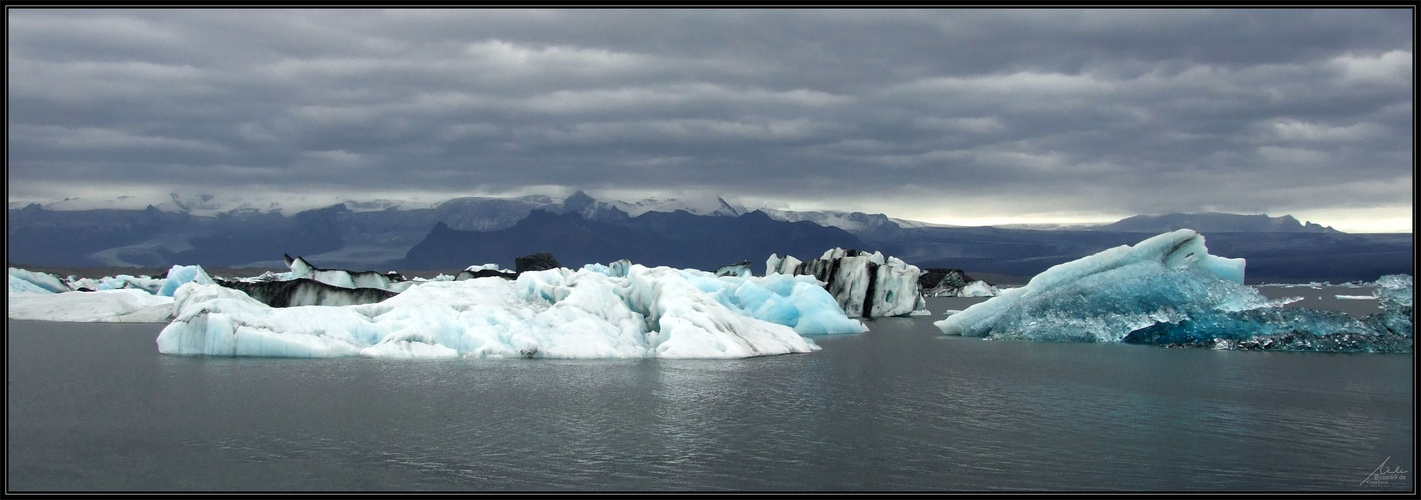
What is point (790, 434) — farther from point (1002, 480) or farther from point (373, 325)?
point (373, 325)

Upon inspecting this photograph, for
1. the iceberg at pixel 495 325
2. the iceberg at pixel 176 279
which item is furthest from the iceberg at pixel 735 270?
the iceberg at pixel 176 279

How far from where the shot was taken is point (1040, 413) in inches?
603

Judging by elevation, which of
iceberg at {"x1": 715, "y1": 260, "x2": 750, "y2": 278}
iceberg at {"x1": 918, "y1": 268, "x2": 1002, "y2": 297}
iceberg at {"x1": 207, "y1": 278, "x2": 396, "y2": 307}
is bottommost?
iceberg at {"x1": 918, "y1": 268, "x2": 1002, "y2": 297}

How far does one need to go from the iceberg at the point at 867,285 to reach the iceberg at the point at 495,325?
18.8m

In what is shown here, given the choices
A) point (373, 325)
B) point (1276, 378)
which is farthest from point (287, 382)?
point (1276, 378)

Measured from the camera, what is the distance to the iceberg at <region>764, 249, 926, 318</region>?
146 feet

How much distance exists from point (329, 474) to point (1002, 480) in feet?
23.4

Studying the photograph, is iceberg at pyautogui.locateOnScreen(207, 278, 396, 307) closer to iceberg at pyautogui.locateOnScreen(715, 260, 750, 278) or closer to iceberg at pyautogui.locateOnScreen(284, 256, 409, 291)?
iceberg at pyautogui.locateOnScreen(284, 256, 409, 291)

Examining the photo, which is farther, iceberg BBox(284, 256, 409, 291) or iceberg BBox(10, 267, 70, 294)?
iceberg BBox(10, 267, 70, 294)

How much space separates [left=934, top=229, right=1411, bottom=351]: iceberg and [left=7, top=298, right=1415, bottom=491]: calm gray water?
2757mm

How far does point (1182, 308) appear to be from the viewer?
26.2 m

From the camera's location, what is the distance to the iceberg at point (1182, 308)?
24969 millimetres

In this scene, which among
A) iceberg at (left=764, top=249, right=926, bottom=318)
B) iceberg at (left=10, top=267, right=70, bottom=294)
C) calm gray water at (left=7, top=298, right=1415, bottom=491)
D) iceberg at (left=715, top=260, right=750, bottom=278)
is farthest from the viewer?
iceberg at (left=715, top=260, right=750, bottom=278)

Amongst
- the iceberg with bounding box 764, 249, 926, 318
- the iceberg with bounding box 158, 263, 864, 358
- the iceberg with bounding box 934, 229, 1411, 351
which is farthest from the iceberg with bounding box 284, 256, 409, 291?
the iceberg with bounding box 934, 229, 1411, 351
